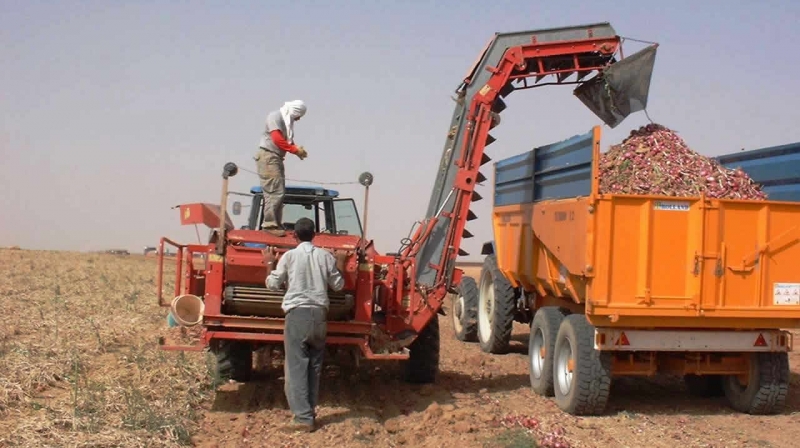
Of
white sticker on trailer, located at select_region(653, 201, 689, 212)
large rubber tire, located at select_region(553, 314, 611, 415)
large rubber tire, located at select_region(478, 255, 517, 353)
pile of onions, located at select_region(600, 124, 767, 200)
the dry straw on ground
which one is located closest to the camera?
the dry straw on ground

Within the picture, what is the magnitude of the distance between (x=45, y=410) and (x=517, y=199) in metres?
6.09

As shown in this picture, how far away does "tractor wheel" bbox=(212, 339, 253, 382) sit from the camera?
8156 millimetres

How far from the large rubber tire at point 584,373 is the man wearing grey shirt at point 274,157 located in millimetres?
3109

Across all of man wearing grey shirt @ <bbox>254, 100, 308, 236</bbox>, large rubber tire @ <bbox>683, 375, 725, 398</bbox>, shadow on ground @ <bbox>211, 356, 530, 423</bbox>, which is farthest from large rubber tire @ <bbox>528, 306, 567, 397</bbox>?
man wearing grey shirt @ <bbox>254, 100, 308, 236</bbox>

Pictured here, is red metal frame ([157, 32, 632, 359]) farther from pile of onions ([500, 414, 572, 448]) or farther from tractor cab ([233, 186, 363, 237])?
pile of onions ([500, 414, 572, 448])

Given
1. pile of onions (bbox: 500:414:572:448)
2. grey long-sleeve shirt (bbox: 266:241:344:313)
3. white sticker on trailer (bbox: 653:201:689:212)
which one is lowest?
pile of onions (bbox: 500:414:572:448)

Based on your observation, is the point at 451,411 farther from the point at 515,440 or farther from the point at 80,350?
the point at 80,350

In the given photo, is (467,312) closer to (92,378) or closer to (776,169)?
(776,169)

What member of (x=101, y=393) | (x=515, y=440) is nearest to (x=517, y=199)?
(x=515, y=440)

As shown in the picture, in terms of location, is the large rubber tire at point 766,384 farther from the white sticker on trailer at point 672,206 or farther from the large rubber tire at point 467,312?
the large rubber tire at point 467,312

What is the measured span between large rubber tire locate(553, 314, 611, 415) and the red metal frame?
1.49 metres

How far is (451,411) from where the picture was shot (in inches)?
293

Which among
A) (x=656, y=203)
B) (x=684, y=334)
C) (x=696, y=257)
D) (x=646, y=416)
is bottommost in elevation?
(x=646, y=416)

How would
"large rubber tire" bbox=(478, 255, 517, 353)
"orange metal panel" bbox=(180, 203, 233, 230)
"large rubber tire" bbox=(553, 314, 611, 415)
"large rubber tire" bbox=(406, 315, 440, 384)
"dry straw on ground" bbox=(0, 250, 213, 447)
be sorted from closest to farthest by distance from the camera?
"dry straw on ground" bbox=(0, 250, 213, 447) < "large rubber tire" bbox=(553, 314, 611, 415) < "orange metal panel" bbox=(180, 203, 233, 230) < "large rubber tire" bbox=(406, 315, 440, 384) < "large rubber tire" bbox=(478, 255, 517, 353)
